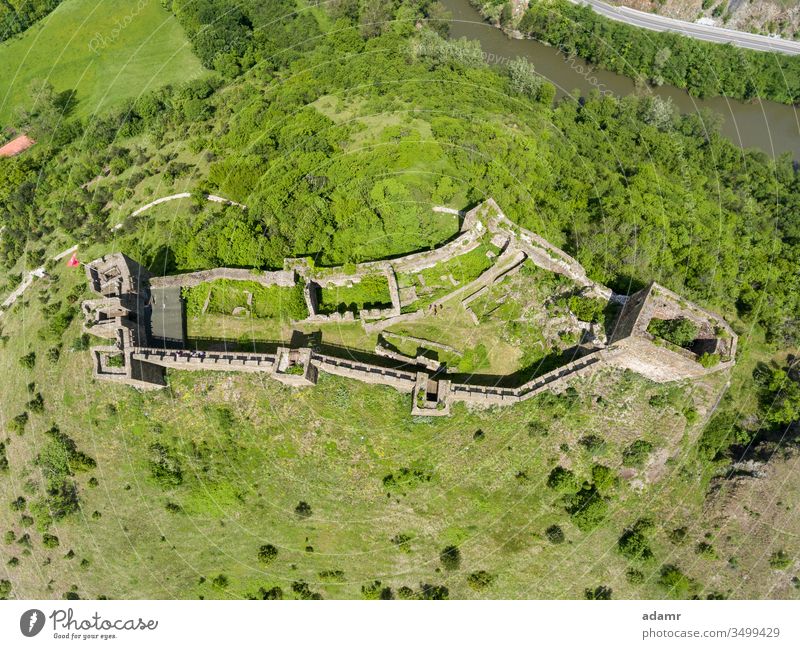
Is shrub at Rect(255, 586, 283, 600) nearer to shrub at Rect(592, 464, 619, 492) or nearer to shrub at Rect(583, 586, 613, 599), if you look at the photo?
shrub at Rect(583, 586, 613, 599)

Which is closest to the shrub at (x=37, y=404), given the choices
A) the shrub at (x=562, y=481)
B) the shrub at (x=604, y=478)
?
the shrub at (x=562, y=481)

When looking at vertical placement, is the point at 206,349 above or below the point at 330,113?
below

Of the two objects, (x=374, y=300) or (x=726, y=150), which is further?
(x=726, y=150)

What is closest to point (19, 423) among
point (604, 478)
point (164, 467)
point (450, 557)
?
point (164, 467)

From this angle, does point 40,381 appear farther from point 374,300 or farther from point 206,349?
point 374,300

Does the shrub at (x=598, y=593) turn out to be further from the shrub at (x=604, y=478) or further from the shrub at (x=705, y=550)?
the shrub at (x=705, y=550)

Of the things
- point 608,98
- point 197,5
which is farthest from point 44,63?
point 608,98

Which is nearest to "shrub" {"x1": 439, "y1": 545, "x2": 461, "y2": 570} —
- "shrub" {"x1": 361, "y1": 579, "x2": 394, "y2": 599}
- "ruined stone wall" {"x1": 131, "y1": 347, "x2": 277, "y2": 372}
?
"shrub" {"x1": 361, "y1": 579, "x2": 394, "y2": 599}
